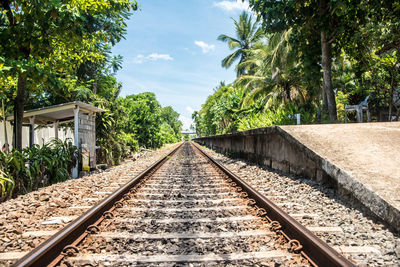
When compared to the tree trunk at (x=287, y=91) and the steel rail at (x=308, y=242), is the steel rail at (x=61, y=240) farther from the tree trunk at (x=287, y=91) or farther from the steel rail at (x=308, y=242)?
the tree trunk at (x=287, y=91)

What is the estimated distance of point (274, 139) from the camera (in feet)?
23.2

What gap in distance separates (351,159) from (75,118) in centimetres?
753

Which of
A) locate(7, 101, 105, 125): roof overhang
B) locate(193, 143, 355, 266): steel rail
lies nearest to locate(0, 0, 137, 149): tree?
locate(7, 101, 105, 125): roof overhang

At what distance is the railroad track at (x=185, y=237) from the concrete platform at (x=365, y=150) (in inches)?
46.3

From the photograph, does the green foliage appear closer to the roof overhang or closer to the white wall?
the roof overhang

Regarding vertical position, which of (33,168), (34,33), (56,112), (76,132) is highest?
(34,33)

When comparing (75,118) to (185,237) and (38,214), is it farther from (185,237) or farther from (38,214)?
(185,237)

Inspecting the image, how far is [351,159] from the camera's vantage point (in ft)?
13.4

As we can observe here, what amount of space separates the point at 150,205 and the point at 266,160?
15.3 ft

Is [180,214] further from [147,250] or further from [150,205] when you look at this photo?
[147,250]

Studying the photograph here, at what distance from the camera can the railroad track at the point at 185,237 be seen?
2215 mm

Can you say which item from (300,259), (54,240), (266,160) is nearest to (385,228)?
(300,259)

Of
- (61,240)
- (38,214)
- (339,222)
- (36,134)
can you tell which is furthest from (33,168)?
(36,134)

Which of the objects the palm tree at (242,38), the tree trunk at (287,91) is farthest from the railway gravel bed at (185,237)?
the palm tree at (242,38)
